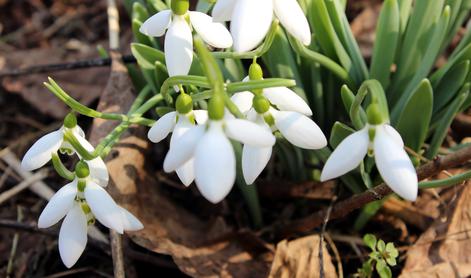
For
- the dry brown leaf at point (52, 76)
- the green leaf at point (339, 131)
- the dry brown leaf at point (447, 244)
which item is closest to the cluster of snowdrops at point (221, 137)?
the green leaf at point (339, 131)

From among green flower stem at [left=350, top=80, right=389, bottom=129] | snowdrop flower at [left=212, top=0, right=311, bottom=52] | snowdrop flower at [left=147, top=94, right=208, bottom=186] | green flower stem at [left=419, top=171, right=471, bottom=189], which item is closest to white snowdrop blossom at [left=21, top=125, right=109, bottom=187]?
snowdrop flower at [left=147, top=94, right=208, bottom=186]

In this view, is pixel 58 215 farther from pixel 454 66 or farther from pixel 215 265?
pixel 454 66

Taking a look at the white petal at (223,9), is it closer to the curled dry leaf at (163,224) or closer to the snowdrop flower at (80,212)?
the snowdrop flower at (80,212)

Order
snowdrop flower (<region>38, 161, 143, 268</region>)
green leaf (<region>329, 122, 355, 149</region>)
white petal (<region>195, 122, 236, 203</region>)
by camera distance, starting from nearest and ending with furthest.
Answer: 1. white petal (<region>195, 122, 236, 203</region>)
2. snowdrop flower (<region>38, 161, 143, 268</region>)
3. green leaf (<region>329, 122, 355, 149</region>)

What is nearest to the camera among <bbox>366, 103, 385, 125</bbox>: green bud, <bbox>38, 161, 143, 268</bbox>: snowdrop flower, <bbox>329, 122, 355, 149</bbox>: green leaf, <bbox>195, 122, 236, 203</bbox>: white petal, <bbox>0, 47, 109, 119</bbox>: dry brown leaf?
<bbox>195, 122, 236, 203</bbox>: white petal

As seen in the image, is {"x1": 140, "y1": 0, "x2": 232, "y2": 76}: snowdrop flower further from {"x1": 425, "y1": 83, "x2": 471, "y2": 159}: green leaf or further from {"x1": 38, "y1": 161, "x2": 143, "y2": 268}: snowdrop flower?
{"x1": 425, "y1": 83, "x2": 471, "y2": 159}: green leaf

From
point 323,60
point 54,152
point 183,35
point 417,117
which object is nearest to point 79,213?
point 54,152

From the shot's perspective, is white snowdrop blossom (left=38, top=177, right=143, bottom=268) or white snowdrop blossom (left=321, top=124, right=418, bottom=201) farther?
white snowdrop blossom (left=38, top=177, right=143, bottom=268)
